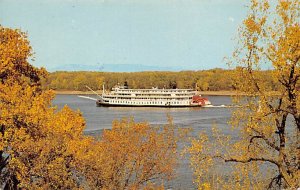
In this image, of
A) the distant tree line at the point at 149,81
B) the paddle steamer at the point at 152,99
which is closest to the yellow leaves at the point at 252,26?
the paddle steamer at the point at 152,99

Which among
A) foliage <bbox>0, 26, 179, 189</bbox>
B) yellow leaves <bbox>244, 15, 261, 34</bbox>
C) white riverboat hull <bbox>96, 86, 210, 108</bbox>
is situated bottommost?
white riverboat hull <bbox>96, 86, 210, 108</bbox>

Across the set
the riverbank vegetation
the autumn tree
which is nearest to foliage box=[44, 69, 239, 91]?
the riverbank vegetation

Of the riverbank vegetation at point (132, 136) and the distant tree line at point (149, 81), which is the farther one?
the distant tree line at point (149, 81)

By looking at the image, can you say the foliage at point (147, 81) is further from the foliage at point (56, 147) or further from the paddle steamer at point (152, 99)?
the foliage at point (56, 147)

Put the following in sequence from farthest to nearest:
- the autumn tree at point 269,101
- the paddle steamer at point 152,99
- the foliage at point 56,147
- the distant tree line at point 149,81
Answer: the distant tree line at point 149,81
the paddle steamer at point 152,99
the foliage at point 56,147
the autumn tree at point 269,101

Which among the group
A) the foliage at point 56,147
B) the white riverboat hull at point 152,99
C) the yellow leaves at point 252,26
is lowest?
the white riverboat hull at point 152,99

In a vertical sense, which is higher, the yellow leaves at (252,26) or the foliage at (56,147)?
the yellow leaves at (252,26)

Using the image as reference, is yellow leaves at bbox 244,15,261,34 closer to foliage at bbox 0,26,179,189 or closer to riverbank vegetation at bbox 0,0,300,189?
riverbank vegetation at bbox 0,0,300,189

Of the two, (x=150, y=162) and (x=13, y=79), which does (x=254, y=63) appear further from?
(x=13, y=79)

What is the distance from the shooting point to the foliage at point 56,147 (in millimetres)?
12695

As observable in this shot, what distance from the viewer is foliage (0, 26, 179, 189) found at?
1270 cm

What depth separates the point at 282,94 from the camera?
27.7ft

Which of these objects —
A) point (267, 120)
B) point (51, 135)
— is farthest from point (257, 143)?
point (51, 135)

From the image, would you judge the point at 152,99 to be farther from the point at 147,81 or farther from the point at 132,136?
the point at 132,136
